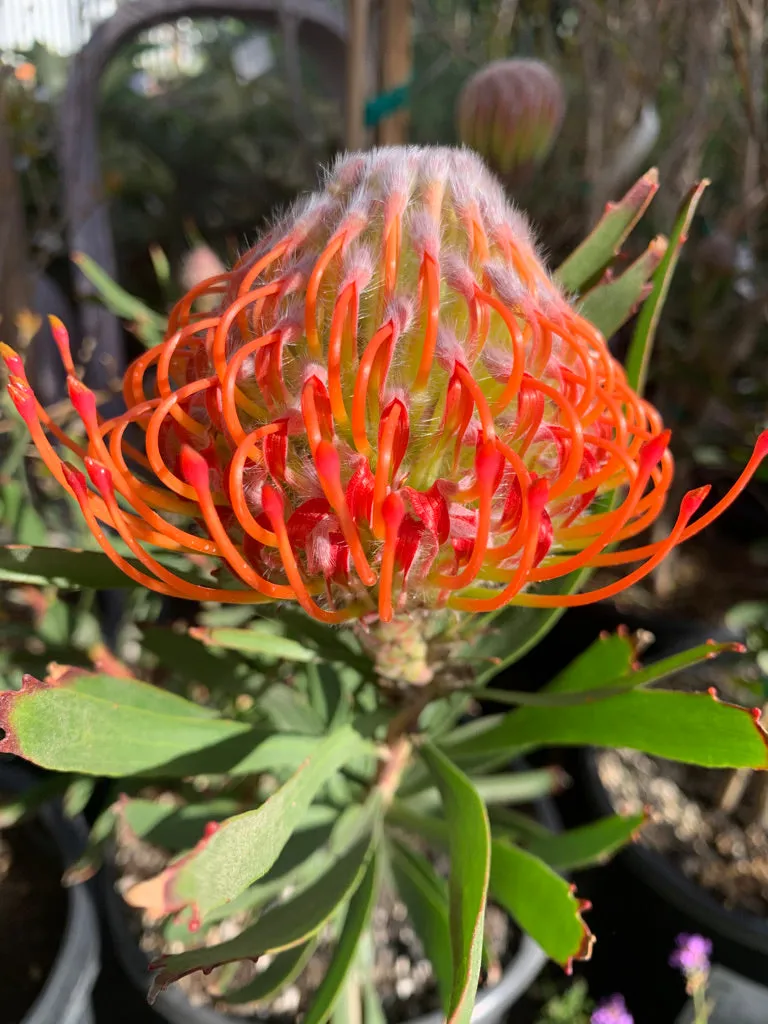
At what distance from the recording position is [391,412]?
1.14ft

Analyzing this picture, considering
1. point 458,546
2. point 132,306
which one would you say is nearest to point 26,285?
point 132,306

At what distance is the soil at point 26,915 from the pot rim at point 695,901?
65 centimetres

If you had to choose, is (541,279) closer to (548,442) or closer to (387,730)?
(548,442)

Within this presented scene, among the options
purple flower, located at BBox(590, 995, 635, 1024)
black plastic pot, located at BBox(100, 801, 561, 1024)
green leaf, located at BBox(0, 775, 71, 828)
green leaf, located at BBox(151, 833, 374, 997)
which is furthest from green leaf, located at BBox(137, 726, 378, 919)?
purple flower, located at BBox(590, 995, 635, 1024)

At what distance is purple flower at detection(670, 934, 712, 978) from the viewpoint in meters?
0.78

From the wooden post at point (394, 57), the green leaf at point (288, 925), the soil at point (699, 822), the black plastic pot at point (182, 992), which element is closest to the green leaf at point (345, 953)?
the green leaf at point (288, 925)

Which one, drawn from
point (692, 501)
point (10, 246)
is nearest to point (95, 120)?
point (10, 246)

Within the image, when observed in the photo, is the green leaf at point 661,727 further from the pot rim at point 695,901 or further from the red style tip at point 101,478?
the pot rim at point 695,901

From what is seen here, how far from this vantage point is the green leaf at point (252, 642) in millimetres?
464

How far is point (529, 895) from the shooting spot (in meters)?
0.48

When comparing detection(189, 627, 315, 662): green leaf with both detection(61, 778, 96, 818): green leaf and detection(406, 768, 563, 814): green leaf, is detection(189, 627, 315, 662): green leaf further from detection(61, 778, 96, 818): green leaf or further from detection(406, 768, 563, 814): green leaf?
detection(61, 778, 96, 818): green leaf

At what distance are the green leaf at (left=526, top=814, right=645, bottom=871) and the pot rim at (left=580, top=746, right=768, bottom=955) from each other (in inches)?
11.7

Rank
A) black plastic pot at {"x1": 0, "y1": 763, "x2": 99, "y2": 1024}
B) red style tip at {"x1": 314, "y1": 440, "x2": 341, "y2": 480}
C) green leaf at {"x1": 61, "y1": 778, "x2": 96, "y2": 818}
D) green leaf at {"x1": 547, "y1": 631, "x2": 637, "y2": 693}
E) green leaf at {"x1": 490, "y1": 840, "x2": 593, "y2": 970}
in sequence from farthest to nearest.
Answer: green leaf at {"x1": 61, "y1": 778, "x2": 96, "y2": 818} < black plastic pot at {"x1": 0, "y1": 763, "x2": 99, "y2": 1024} < green leaf at {"x1": 547, "y1": 631, "x2": 637, "y2": 693} < green leaf at {"x1": 490, "y1": 840, "x2": 593, "y2": 970} < red style tip at {"x1": 314, "y1": 440, "x2": 341, "y2": 480}

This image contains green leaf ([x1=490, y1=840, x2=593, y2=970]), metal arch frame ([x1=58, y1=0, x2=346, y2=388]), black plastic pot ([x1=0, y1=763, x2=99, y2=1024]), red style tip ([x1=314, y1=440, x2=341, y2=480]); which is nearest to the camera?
red style tip ([x1=314, y1=440, x2=341, y2=480])
